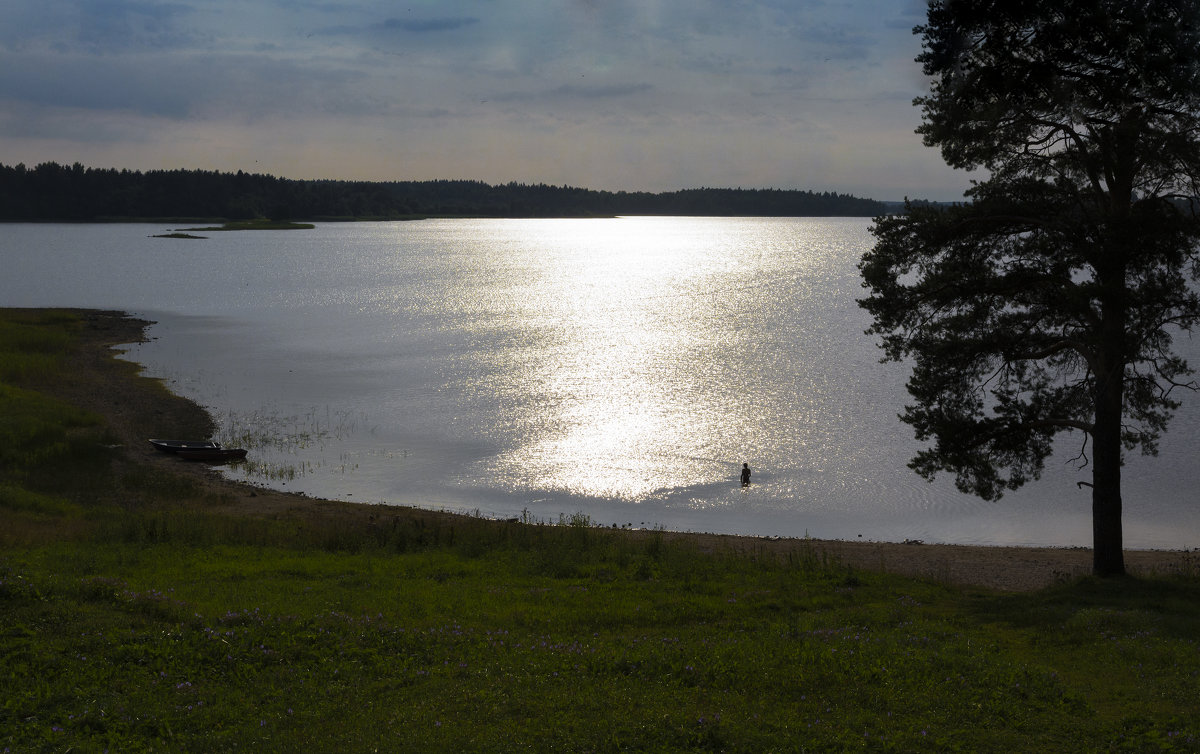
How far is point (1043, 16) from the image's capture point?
16.5 m

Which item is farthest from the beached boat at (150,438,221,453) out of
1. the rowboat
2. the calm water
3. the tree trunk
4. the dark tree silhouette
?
the tree trunk

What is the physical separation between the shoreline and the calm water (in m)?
2.27

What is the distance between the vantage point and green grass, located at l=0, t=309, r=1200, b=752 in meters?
9.67

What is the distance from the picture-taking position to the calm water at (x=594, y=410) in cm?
3167

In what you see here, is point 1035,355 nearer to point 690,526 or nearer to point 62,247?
point 690,526

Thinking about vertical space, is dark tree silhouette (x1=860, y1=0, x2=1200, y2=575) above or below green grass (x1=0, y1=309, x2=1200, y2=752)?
above

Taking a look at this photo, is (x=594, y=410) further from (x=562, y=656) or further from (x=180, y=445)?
(x=562, y=656)

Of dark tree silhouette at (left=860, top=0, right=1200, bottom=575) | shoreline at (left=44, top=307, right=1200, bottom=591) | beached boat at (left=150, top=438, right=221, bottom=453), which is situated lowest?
shoreline at (left=44, top=307, right=1200, bottom=591)

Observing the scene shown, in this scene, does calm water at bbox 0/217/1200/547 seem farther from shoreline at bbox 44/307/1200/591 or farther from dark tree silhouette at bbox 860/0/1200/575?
dark tree silhouette at bbox 860/0/1200/575

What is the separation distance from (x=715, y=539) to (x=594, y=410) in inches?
892

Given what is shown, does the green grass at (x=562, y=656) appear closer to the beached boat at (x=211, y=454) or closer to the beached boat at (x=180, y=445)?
the beached boat at (x=211, y=454)

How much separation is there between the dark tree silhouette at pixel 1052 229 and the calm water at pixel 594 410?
1004 cm

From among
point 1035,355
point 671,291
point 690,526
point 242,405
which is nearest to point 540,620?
point 1035,355

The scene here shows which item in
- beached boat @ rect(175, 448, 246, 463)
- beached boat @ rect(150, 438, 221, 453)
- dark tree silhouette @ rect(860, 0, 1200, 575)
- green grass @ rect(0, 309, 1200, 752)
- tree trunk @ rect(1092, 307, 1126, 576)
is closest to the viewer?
green grass @ rect(0, 309, 1200, 752)
